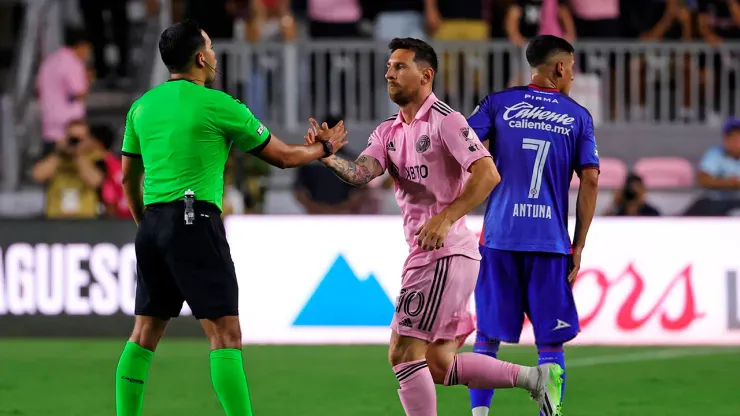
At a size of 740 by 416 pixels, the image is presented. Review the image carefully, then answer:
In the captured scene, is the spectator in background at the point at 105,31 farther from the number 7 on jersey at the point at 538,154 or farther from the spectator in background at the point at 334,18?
the number 7 on jersey at the point at 538,154

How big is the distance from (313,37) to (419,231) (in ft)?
37.1

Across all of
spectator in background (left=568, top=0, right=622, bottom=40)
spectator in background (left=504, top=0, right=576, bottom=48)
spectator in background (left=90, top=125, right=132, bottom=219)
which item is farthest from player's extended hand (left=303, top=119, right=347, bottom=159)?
spectator in background (left=568, top=0, right=622, bottom=40)

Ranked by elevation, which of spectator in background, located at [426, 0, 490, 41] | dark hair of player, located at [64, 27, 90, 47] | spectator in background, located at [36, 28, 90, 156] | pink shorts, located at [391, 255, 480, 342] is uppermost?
spectator in background, located at [426, 0, 490, 41]

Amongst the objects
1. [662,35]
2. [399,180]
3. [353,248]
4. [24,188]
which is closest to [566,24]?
[662,35]

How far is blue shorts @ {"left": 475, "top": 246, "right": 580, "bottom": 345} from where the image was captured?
7.41 metres

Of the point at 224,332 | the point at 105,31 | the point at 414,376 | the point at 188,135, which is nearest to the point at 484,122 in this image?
the point at 414,376

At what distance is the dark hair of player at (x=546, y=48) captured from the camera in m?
7.47

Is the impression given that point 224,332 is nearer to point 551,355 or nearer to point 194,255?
point 194,255

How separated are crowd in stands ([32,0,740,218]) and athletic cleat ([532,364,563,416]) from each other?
710 cm

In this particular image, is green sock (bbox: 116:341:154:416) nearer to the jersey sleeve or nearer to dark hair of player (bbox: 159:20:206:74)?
dark hair of player (bbox: 159:20:206:74)

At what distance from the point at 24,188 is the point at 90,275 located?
185 inches

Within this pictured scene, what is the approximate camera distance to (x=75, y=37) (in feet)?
55.4

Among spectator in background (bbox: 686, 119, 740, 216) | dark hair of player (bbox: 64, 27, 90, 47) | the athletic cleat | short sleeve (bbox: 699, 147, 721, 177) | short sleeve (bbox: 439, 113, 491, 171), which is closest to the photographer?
short sleeve (bbox: 439, 113, 491, 171)

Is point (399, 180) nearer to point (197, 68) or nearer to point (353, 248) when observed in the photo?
point (197, 68)
